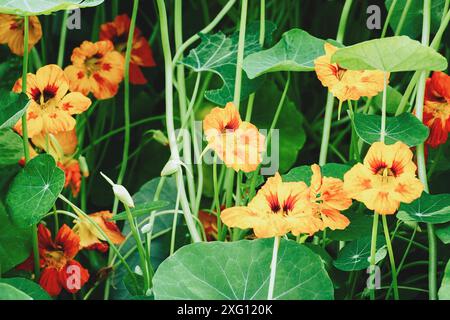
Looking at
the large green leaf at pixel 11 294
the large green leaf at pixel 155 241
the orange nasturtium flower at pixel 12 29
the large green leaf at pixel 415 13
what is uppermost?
the large green leaf at pixel 415 13

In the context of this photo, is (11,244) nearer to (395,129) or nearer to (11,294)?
(11,294)

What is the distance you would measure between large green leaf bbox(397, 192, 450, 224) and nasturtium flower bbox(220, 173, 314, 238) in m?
0.14

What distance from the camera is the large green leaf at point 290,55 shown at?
0.98m

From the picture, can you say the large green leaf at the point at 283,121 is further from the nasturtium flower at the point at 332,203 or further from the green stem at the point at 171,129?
the nasturtium flower at the point at 332,203

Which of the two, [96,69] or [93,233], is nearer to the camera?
[93,233]

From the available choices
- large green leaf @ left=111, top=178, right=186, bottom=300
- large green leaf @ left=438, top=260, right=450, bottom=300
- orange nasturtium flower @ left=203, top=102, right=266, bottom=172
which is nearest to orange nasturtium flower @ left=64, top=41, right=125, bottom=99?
large green leaf @ left=111, top=178, right=186, bottom=300

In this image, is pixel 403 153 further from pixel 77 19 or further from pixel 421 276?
pixel 77 19

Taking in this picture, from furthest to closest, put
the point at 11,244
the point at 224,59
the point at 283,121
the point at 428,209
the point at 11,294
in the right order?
the point at 283,121 → the point at 224,59 → the point at 11,244 → the point at 428,209 → the point at 11,294

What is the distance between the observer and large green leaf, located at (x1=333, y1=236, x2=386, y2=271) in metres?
0.90

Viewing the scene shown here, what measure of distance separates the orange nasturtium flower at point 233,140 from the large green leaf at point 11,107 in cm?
24

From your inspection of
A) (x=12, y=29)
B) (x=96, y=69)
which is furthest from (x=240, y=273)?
(x=12, y=29)

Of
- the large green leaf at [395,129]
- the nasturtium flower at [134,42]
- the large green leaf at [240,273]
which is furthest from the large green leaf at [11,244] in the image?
the large green leaf at [395,129]

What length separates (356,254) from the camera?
3.05ft

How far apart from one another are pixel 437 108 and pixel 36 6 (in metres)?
0.59
